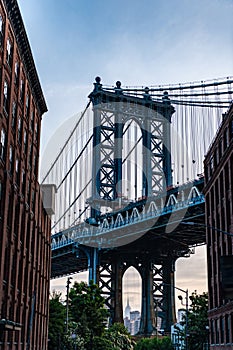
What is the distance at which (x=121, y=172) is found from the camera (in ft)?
354

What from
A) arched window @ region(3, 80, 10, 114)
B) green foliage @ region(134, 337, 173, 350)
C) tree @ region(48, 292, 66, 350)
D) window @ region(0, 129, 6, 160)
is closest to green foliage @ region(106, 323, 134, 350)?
green foliage @ region(134, 337, 173, 350)

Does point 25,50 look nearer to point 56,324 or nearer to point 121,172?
point 56,324

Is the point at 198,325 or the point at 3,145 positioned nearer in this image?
the point at 3,145

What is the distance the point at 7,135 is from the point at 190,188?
43.7 m

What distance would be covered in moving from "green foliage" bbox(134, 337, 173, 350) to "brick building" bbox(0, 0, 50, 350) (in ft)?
157

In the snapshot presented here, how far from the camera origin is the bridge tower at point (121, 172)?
106312 mm

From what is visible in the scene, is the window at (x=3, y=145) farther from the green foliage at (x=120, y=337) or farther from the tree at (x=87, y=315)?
the green foliage at (x=120, y=337)

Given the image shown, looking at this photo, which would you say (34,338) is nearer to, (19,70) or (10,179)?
(10,179)

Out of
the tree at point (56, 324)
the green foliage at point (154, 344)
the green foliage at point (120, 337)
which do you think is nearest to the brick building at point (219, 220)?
the tree at point (56, 324)

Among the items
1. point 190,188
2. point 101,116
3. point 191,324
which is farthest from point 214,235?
point 101,116

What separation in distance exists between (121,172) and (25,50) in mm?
60431

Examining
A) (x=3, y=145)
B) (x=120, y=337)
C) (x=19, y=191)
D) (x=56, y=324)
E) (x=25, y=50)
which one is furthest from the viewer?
(x=120, y=337)

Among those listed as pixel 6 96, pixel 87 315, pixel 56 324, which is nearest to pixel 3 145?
pixel 6 96

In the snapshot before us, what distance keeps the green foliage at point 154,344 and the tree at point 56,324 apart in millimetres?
35967
